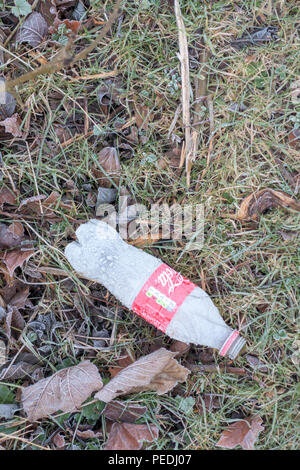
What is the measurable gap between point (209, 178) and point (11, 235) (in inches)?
46.6

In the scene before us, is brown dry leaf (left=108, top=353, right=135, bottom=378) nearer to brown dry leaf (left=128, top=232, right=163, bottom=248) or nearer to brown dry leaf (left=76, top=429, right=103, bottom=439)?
brown dry leaf (left=76, top=429, right=103, bottom=439)

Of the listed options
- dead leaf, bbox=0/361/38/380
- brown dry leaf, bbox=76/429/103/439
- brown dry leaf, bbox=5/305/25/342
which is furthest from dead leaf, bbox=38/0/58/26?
brown dry leaf, bbox=76/429/103/439

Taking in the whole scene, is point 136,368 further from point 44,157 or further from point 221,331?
point 44,157

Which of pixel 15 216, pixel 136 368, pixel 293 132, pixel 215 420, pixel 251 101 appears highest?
pixel 251 101

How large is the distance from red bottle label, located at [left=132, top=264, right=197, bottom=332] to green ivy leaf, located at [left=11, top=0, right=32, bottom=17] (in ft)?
5.44

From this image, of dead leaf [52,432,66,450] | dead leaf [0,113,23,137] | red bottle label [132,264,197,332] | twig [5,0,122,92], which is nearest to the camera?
twig [5,0,122,92]

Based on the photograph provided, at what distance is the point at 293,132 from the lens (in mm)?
2469

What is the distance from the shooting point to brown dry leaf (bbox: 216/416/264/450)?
2.34 metres

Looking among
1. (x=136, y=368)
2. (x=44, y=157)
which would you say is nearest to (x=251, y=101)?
(x=44, y=157)

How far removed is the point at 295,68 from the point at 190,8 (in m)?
0.71

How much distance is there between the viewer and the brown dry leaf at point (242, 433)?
2336 millimetres

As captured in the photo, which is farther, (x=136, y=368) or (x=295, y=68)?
(x=295, y=68)

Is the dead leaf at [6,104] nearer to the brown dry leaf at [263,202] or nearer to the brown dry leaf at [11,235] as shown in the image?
the brown dry leaf at [11,235]

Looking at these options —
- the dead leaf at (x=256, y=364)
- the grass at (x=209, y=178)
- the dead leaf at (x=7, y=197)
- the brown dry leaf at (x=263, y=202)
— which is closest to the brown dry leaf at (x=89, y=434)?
the grass at (x=209, y=178)
